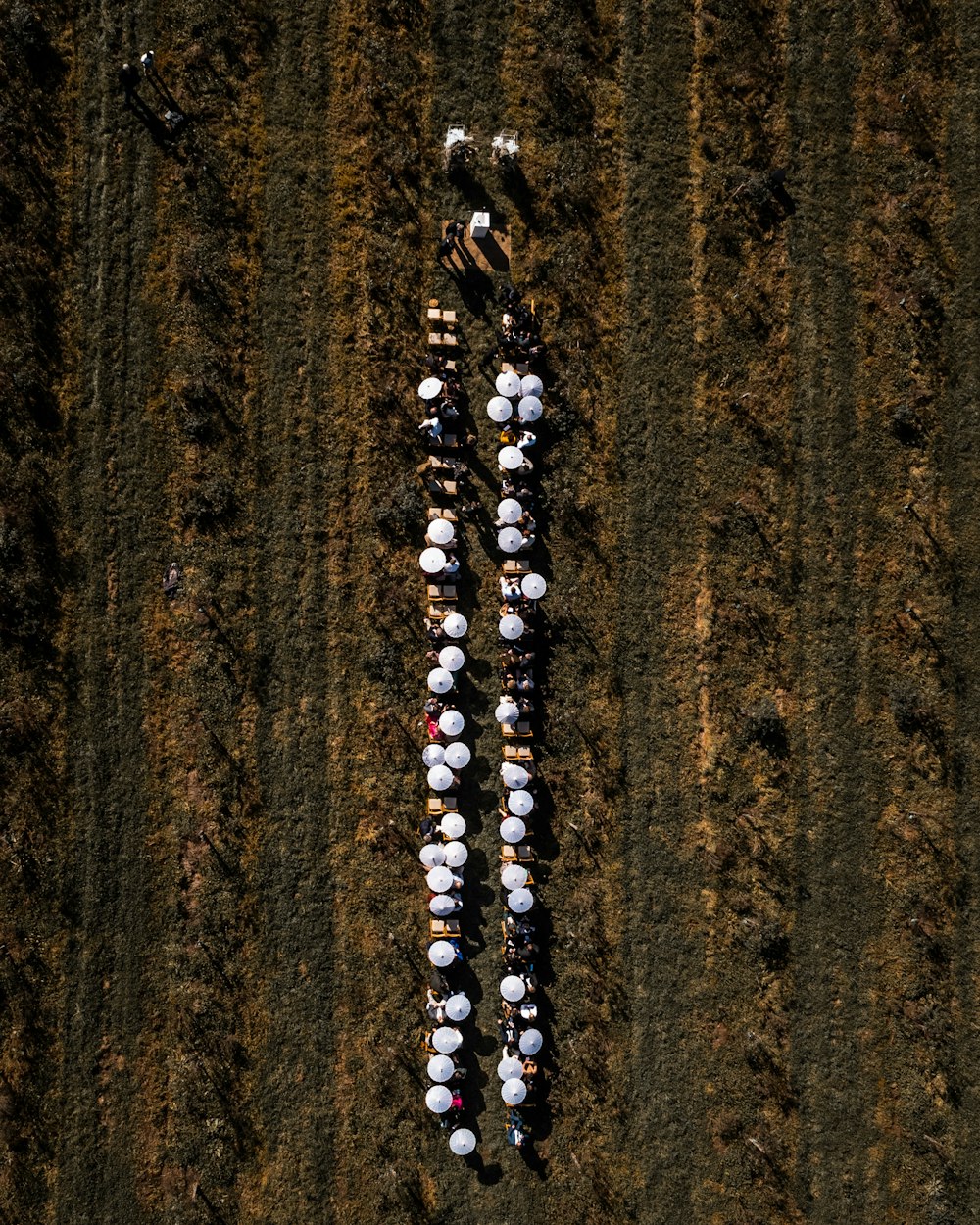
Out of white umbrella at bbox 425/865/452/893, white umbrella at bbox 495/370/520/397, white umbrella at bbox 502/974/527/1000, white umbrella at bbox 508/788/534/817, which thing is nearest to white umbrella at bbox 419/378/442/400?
white umbrella at bbox 495/370/520/397

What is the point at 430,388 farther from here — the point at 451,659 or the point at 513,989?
the point at 513,989

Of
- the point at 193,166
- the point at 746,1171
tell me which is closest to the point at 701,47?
the point at 193,166

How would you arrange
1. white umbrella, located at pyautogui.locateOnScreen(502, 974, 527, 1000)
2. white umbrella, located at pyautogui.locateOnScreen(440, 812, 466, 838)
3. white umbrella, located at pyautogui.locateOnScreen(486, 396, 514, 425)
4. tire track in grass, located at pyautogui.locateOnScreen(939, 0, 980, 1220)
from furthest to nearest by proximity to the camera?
tire track in grass, located at pyautogui.locateOnScreen(939, 0, 980, 1220) < white umbrella, located at pyautogui.locateOnScreen(486, 396, 514, 425) < white umbrella, located at pyautogui.locateOnScreen(440, 812, 466, 838) < white umbrella, located at pyautogui.locateOnScreen(502, 974, 527, 1000)

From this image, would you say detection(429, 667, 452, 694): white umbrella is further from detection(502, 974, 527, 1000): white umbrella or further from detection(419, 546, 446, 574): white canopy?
detection(502, 974, 527, 1000): white umbrella

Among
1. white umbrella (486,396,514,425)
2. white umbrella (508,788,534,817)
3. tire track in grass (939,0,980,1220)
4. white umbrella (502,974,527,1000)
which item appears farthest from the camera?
tire track in grass (939,0,980,1220)

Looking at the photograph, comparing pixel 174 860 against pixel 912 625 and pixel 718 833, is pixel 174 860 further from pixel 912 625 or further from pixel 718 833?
pixel 912 625

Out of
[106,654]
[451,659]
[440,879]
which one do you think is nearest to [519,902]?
[440,879]

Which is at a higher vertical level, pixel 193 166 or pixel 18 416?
pixel 193 166

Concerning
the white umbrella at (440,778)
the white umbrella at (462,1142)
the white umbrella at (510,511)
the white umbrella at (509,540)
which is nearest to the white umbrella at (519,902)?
the white umbrella at (440,778)
